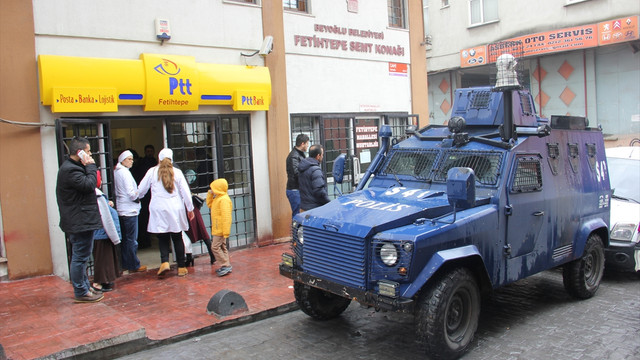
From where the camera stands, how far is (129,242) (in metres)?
7.68

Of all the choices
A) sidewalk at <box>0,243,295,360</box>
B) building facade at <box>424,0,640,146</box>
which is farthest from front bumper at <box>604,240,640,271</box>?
building facade at <box>424,0,640,146</box>

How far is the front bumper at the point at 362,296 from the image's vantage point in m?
4.43

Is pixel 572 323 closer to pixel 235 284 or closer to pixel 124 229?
pixel 235 284

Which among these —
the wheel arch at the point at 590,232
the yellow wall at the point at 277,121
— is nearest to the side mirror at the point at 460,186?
the wheel arch at the point at 590,232

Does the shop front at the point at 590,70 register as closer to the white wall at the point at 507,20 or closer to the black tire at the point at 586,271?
the white wall at the point at 507,20

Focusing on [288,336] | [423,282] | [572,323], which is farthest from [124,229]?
[572,323]

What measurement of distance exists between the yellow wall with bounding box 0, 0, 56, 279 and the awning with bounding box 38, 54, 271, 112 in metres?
0.25

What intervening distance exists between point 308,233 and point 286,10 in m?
6.09

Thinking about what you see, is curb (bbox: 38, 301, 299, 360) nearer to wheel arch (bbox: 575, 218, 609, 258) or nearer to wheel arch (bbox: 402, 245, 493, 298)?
wheel arch (bbox: 402, 245, 493, 298)

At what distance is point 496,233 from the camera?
5266 millimetres

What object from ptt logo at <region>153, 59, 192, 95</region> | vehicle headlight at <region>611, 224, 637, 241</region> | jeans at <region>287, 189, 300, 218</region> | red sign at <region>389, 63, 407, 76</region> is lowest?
vehicle headlight at <region>611, 224, 637, 241</region>

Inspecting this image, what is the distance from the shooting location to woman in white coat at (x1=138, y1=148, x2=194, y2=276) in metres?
7.40

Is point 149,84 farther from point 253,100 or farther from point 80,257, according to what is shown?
point 80,257

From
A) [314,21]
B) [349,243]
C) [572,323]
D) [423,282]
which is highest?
[314,21]
